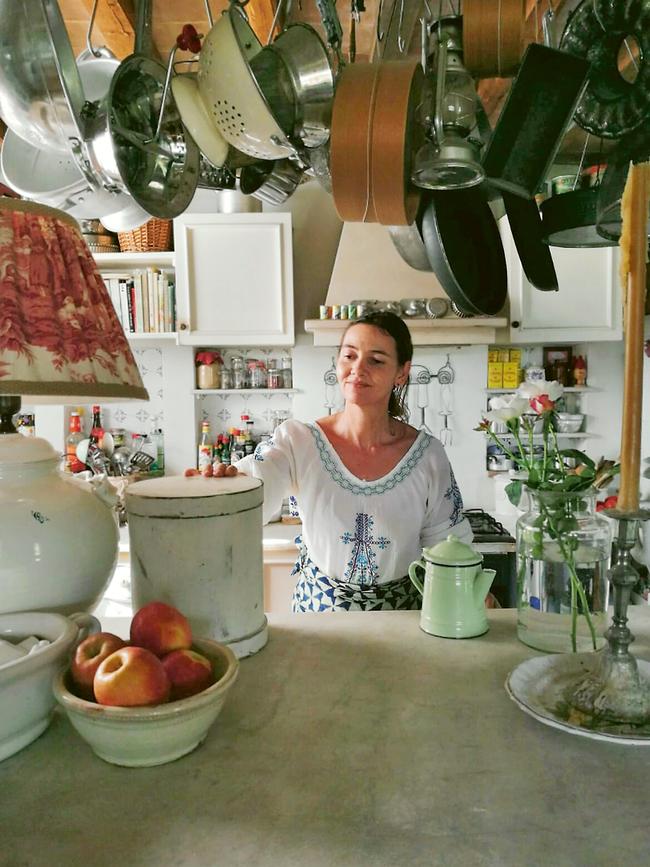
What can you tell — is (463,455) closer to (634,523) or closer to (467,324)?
(467,324)

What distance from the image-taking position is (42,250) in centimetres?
70

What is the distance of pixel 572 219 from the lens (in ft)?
3.17

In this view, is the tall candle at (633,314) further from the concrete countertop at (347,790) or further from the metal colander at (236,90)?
the metal colander at (236,90)

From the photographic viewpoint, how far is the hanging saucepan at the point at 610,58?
2.89 ft

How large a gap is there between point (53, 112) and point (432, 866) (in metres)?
1.06

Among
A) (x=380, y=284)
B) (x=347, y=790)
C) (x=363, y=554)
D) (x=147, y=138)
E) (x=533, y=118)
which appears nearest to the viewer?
(x=347, y=790)

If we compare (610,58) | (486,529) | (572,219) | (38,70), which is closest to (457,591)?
(572,219)

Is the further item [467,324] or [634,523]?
[467,324]

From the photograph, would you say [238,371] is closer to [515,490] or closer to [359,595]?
[359,595]

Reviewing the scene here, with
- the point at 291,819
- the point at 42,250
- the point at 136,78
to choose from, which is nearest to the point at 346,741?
the point at 291,819

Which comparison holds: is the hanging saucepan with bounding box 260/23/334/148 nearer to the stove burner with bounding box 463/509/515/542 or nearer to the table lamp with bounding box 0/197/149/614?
the table lamp with bounding box 0/197/149/614

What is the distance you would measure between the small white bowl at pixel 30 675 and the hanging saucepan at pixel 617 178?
0.89 metres

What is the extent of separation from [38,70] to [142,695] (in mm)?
867

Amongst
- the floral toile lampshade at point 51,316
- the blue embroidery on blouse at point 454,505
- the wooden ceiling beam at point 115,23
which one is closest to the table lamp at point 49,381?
the floral toile lampshade at point 51,316
